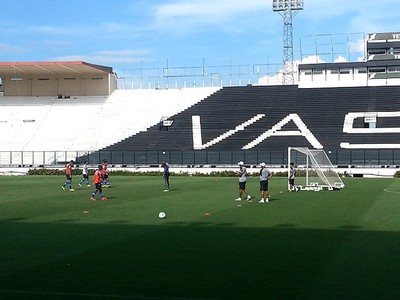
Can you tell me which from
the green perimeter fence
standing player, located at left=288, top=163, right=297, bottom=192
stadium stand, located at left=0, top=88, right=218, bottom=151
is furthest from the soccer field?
stadium stand, located at left=0, top=88, right=218, bottom=151

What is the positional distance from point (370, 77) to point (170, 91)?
26441 millimetres

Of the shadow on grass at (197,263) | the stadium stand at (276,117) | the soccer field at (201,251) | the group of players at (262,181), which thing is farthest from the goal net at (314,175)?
the stadium stand at (276,117)

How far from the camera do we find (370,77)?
276ft

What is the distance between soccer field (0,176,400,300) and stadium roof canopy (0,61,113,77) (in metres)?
48.3

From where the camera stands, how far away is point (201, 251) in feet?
48.4

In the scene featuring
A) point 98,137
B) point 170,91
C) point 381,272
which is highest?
point 170,91

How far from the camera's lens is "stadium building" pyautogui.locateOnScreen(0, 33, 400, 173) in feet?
216

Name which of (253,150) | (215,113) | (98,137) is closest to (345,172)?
(253,150)

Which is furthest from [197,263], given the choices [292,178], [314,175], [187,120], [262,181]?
[187,120]

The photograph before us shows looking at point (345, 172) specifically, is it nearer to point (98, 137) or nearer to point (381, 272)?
point (98, 137)

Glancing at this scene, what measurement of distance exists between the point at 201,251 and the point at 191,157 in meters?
50.3

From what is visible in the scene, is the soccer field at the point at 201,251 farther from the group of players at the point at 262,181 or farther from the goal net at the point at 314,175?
the goal net at the point at 314,175

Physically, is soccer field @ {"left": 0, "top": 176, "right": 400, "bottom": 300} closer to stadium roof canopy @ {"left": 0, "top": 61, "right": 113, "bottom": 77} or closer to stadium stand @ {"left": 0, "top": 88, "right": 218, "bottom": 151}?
stadium stand @ {"left": 0, "top": 88, "right": 218, "bottom": 151}

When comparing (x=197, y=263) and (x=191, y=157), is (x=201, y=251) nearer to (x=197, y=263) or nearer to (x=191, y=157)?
(x=197, y=263)
